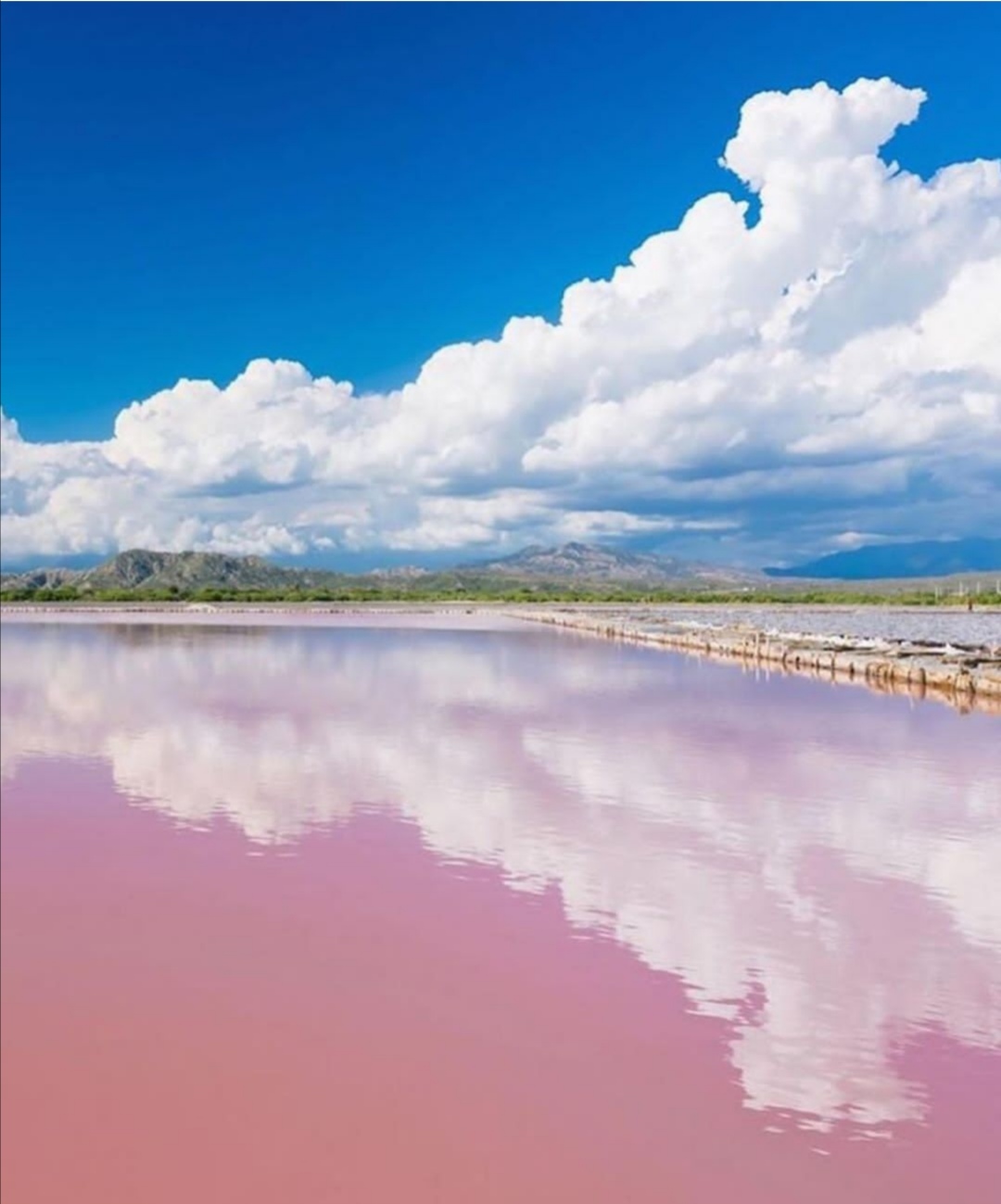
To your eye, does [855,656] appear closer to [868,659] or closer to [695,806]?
[868,659]

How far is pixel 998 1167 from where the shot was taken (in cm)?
466

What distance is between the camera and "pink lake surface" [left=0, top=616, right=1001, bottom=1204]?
4723 mm

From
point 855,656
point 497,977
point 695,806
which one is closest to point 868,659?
point 855,656

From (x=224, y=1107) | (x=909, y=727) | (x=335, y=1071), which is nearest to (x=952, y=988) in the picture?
(x=335, y=1071)

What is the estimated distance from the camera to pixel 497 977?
6664 millimetres

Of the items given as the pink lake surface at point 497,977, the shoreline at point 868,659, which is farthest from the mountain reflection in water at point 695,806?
the shoreline at point 868,659

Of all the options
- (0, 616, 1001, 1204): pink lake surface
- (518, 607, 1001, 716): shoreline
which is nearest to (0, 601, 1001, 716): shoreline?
(518, 607, 1001, 716): shoreline

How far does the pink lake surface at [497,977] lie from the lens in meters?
4.72

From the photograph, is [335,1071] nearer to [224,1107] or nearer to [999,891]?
[224,1107]

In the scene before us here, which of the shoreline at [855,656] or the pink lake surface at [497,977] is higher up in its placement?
the shoreline at [855,656]

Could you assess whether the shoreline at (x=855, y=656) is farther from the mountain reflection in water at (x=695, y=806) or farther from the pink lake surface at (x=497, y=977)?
the pink lake surface at (x=497, y=977)

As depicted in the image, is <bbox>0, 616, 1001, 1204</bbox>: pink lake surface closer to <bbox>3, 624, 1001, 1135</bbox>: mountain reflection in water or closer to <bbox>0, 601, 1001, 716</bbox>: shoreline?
<bbox>3, 624, 1001, 1135</bbox>: mountain reflection in water

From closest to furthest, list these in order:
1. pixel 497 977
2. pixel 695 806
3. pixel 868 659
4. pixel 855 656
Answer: pixel 497 977 → pixel 695 806 → pixel 868 659 → pixel 855 656

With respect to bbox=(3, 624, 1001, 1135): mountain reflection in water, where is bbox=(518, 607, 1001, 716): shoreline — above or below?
above
